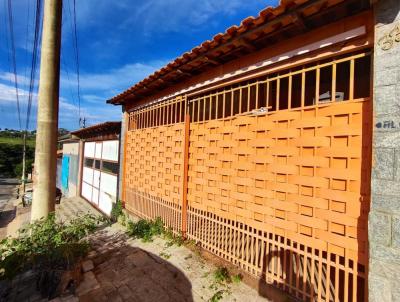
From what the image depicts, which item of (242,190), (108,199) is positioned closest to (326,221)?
(242,190)

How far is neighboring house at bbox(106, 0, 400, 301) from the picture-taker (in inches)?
93.1

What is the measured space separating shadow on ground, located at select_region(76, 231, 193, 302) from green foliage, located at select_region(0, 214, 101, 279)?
1.61 ft

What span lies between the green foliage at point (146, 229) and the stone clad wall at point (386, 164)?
445cm

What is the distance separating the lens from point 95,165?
11992mm

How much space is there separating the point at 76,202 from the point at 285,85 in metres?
12.6

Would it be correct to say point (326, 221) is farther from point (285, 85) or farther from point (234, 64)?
point (285, 85)

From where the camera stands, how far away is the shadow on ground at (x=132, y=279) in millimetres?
3779

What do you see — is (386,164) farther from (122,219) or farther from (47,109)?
(122,219)

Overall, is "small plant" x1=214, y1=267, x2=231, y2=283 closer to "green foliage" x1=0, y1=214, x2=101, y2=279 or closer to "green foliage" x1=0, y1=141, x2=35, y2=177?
"green foliage" x1=0, y1=214, x2=101, y2=279

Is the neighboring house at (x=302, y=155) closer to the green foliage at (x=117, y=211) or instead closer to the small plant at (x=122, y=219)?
the small plant at (x=122, y=219)

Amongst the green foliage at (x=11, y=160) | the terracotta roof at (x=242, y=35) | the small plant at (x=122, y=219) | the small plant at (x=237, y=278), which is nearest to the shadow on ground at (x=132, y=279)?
the small plant at (x=237, y=278)

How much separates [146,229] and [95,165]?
7010mm

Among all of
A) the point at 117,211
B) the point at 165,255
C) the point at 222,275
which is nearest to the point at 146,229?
the point at 165,255

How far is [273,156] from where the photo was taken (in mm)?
3500
